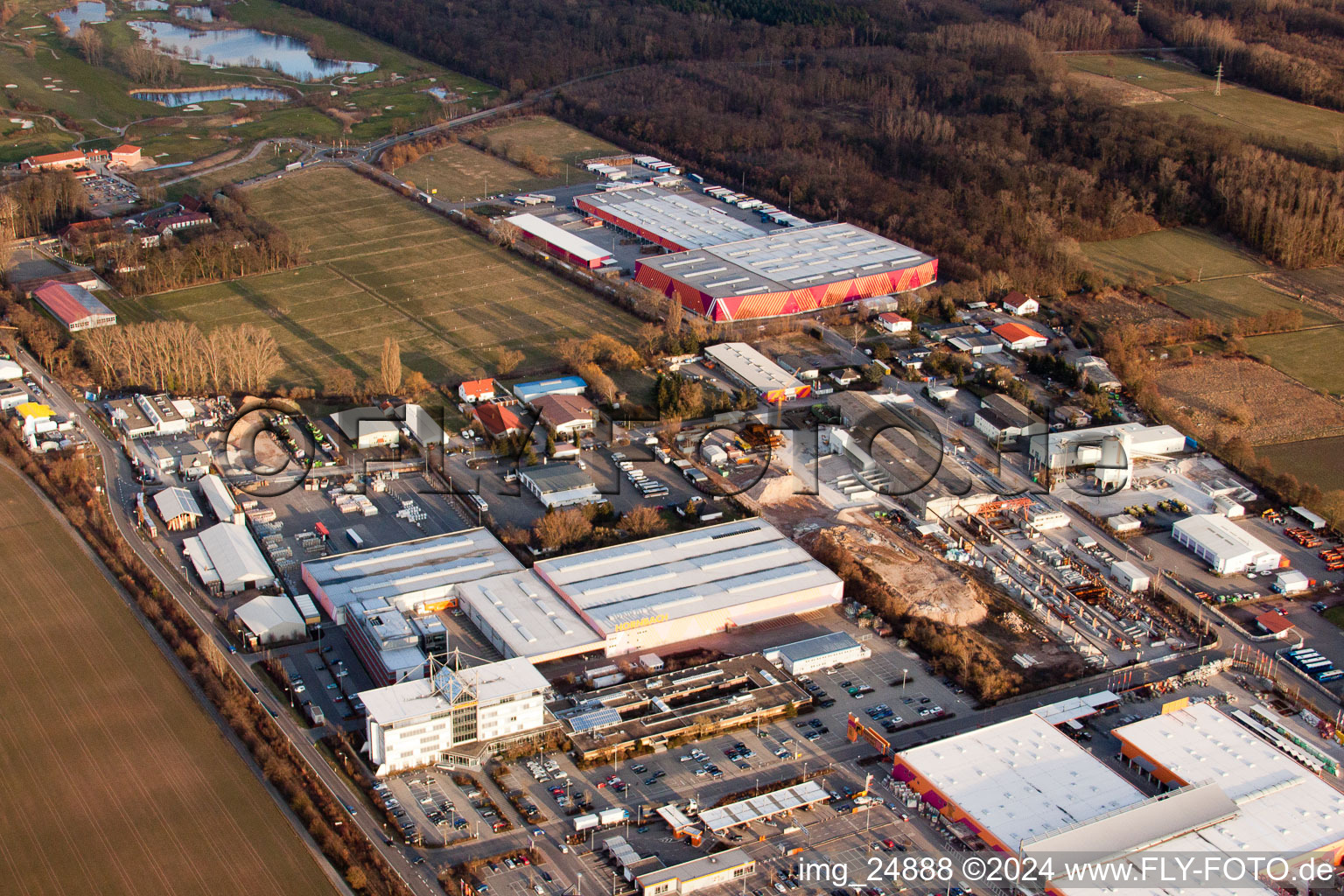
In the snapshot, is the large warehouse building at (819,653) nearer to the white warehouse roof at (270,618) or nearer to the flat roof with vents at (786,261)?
the white warehouse roof at (270,618)

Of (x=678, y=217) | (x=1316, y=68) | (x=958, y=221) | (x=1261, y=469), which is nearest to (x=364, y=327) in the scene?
(x=678, y=217)

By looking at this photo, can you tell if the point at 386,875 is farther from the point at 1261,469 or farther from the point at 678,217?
the point at 678,217

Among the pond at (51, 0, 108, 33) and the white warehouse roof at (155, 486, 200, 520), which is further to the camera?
the pond at (51, 0, 108, 33)

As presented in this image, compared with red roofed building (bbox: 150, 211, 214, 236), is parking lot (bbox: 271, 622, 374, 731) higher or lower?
lower

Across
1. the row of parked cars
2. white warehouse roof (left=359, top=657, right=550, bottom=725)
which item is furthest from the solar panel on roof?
the row of parked cars

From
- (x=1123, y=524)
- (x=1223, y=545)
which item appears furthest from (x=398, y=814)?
(x=1223, y=545)

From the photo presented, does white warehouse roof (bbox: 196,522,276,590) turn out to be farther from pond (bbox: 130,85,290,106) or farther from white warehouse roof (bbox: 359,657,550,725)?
pond (bbox: 130,85,290,106)

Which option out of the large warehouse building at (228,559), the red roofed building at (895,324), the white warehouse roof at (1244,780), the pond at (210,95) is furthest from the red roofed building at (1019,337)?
the pond at (210,95)
